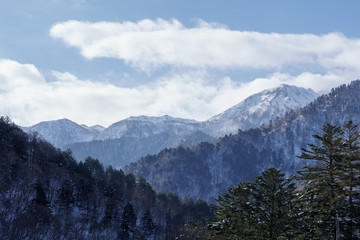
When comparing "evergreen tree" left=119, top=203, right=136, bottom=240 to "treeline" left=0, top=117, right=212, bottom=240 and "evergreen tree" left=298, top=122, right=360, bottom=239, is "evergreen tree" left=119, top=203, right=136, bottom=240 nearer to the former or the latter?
"treeline" left=0, top=117, right=212, bottom=240

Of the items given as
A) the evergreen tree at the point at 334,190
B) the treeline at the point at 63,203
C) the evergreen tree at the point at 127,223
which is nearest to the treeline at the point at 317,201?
the evergreen tree at the point at 334,190

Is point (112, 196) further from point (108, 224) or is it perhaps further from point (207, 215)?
point (207, 215)

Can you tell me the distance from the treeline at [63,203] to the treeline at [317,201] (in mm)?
64790

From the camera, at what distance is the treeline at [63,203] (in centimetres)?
9688

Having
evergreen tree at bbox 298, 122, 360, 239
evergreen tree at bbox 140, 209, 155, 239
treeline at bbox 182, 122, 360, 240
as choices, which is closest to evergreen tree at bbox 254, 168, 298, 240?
treeline at bbox 182, 122, 360, 240

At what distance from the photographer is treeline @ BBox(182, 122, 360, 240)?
88.5 feet

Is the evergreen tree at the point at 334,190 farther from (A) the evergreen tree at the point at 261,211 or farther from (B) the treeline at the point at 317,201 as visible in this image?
(A) the evergreen tree at the point at 261,211

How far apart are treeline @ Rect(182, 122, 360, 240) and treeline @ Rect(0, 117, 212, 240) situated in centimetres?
6479

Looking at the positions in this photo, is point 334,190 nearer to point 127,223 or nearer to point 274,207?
point 274,207

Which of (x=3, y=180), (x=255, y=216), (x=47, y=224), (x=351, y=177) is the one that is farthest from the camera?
(x=3, y=180)

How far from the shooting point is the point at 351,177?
88.0ft

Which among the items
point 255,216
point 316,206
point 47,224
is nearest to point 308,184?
point 316,206

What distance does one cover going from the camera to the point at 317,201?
28172 millimetres

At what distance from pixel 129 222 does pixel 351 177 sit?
10141 cm
